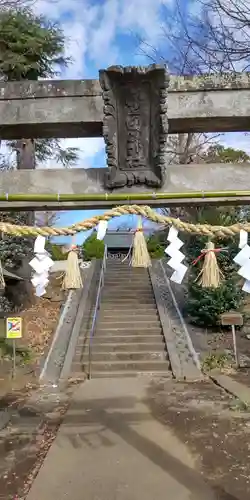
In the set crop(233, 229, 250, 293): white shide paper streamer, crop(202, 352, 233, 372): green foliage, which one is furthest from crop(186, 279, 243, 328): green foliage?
crop(233, 229, 250, 293): white shide paper streamer

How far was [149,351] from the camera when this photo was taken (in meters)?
12.6

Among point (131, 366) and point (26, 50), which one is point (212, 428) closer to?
point (131, 366)

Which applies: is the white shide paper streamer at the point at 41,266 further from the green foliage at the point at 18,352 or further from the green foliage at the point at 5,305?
the green foliage at the point at 5,305

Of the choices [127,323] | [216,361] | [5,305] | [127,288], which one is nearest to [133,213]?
[216,361]

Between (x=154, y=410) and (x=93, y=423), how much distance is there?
4.15ft

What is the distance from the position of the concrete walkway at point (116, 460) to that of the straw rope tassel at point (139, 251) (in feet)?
7.57

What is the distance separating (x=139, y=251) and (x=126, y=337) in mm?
8865

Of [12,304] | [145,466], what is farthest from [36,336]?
[145,466]

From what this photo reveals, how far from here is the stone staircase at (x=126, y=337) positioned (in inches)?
468

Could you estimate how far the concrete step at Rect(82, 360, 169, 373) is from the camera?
11.8 m

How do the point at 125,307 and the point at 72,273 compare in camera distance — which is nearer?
the point at 72,273

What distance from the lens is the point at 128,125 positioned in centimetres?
477

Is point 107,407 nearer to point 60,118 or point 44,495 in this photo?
point 44,495

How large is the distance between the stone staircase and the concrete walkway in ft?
10.2
